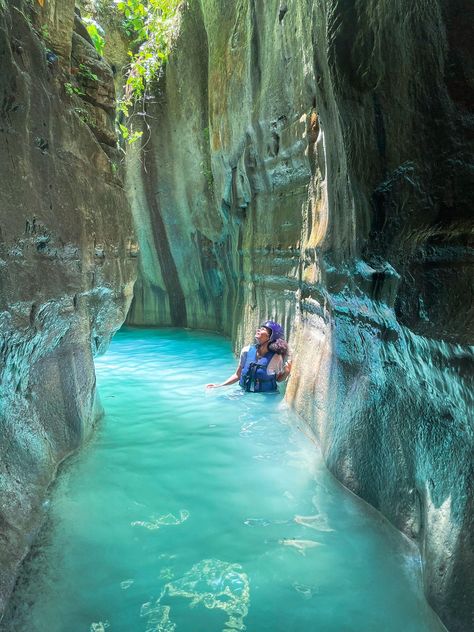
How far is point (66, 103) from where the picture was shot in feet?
15.7

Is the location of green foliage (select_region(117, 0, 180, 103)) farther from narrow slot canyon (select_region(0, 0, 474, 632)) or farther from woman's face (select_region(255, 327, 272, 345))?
woman's face (select_region(255, 327, 272, 345))

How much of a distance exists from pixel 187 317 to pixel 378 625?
540 inches

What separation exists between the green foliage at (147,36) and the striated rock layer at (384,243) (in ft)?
17.5

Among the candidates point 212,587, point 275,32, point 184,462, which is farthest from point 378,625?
point 275,32

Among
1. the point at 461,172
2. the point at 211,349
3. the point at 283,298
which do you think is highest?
the point at 461,172

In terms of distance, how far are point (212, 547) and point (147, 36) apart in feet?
45.1

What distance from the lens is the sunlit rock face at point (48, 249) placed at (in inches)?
130

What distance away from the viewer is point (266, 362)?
7281mm

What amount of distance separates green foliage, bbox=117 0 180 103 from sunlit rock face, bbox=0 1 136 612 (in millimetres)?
7614

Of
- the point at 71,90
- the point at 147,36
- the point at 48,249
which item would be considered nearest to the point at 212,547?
the point at 48,249

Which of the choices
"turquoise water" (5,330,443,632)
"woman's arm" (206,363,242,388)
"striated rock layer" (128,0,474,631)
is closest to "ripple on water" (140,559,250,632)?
"turquoise water" (5,330,443,632)

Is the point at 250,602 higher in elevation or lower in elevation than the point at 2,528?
lower

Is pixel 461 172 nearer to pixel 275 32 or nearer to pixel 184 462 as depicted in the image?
pixel 184 462

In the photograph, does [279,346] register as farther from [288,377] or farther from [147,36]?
[147,36]
